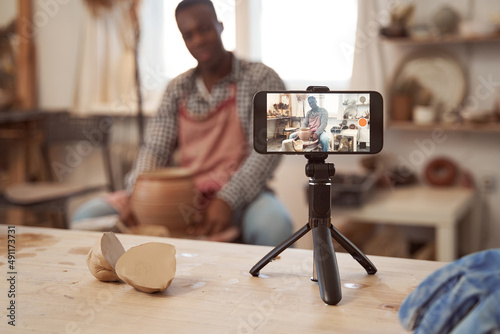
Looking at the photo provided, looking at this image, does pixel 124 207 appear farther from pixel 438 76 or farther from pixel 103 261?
pixel 438 76

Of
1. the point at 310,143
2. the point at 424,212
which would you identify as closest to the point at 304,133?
the point at 310,143

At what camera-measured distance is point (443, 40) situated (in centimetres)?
215

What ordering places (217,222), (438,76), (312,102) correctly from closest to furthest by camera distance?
(312,102) → (217,222) → (438,76)

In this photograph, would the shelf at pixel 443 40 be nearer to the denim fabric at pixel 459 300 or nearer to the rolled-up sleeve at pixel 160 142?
the rolled-up sleeve at pixel 160 142

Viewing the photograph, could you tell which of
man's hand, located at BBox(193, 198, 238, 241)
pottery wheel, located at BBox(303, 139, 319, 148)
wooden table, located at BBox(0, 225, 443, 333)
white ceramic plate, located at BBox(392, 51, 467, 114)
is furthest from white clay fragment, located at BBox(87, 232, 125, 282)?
white ceramic plate, located at BBox(392, 51, 467, 114)

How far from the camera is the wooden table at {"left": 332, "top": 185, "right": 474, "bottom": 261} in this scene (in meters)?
1.88

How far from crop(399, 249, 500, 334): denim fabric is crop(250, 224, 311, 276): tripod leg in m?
0.17

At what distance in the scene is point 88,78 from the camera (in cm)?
265

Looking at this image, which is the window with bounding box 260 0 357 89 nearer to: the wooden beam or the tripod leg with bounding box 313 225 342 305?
the wooden beam

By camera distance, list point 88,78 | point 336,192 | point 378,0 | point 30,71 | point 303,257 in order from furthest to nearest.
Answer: point 30,71, point 88,78, point 378,0, point 336,192, point 303,257

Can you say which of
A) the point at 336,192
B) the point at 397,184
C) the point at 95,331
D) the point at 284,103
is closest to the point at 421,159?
the point at 397,184

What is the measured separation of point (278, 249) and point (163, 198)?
0.62m

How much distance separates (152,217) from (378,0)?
1437mm

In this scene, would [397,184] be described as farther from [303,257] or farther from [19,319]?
[19,319]
